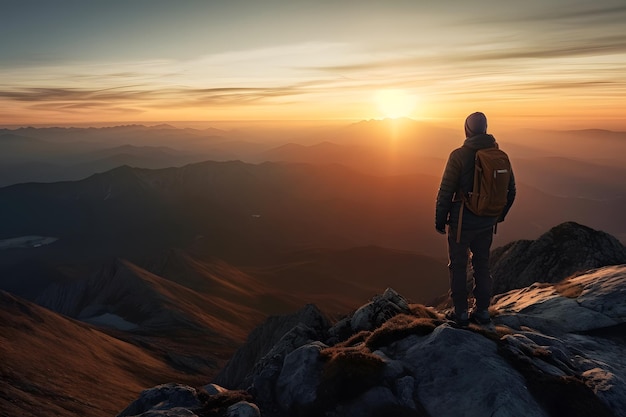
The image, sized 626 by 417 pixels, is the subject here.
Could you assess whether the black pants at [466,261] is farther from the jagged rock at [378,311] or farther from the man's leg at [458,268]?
the jagged rock at [378,311]

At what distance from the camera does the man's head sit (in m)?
10.4

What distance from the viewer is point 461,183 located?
1054cm

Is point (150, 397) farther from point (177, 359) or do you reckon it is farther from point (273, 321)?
point (177, 359)

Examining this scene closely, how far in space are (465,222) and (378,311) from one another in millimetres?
5842

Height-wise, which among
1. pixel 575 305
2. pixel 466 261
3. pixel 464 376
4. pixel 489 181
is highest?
pixel 489 181

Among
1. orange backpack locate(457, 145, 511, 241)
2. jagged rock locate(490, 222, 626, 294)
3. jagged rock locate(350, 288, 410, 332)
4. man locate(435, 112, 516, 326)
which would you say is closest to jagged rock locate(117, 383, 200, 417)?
jagged rock locate(350, 288, 410, 332)

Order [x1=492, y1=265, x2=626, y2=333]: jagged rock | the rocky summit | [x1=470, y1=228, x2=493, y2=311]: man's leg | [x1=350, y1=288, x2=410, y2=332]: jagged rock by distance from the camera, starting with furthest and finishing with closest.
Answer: [x1=350, y1=288, x2=410, y2=332]: jagged rock, [x1=492, y1=265, x2=626, y2=333]: jagged rock, [x1=470, y1=228, x2=493, y2=311]: man's leg, the rocky summit

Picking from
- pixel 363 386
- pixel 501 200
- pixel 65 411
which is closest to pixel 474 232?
pixel 501 200

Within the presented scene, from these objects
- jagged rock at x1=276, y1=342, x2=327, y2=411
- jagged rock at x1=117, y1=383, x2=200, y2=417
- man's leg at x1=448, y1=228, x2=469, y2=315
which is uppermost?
man's leg at x1=448, y1=228, x2=469, y2=315

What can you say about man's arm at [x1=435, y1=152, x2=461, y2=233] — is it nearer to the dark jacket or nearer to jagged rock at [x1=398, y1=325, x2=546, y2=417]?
the dark jacket

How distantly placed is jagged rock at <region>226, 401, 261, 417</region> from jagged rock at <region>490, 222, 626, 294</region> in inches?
1109

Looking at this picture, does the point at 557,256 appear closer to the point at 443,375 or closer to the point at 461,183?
the point at 461,183

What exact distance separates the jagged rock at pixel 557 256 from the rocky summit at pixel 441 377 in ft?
64.5

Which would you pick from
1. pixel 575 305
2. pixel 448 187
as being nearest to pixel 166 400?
pixel 448 187
